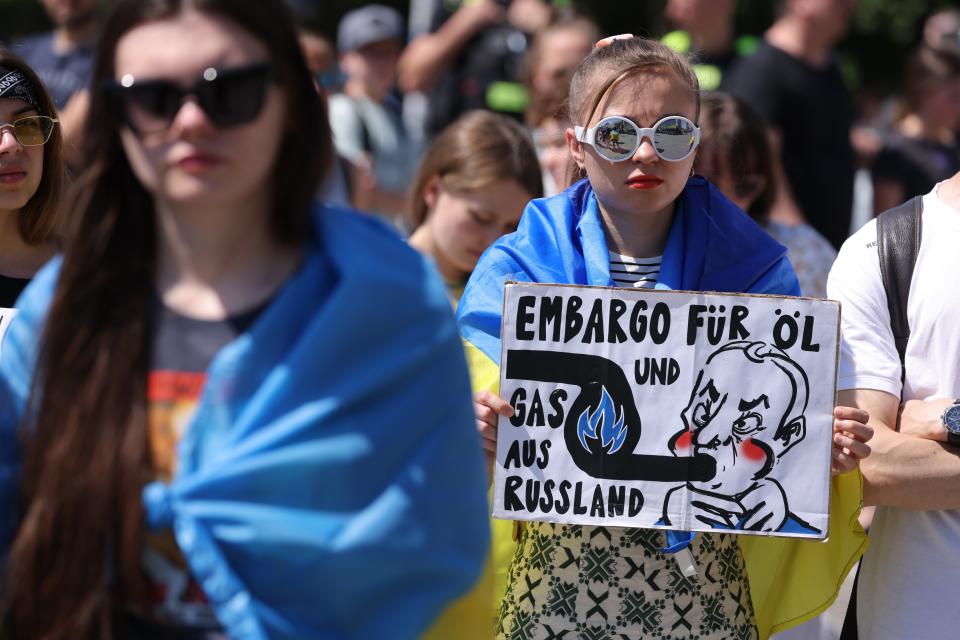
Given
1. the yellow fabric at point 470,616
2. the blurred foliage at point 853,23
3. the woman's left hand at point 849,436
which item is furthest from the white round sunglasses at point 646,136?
the blurred foliage at point 853,23

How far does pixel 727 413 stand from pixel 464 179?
1.80m

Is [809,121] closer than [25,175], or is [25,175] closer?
[25,175]

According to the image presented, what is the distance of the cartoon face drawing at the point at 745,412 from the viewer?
3.04m

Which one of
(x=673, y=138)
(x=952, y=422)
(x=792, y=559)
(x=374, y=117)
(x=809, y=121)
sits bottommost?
(x=792, y=559)

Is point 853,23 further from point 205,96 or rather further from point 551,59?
point 205,96

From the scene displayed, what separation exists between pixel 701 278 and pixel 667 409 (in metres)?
0.37

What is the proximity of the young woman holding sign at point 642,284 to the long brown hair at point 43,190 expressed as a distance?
1195mm

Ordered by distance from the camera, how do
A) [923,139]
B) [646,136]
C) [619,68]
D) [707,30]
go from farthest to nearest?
1. [923,139]
2. [707,30]
3. [619,68]
4. [646,136]

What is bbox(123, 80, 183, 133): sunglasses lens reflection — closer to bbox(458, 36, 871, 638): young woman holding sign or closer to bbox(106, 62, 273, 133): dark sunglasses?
bbox(106, 62, 273, 133): dark sunglasses

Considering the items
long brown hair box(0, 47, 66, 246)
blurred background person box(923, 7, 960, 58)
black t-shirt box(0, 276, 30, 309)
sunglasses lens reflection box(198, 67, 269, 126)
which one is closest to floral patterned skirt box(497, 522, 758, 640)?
sunglasses lens reflection box(198, 67, 269, 126)

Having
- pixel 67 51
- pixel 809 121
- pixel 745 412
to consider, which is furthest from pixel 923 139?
pixel 745 412

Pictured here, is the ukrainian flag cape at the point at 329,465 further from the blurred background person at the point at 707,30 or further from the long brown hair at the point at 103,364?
the blurred background person at the point at 707,30

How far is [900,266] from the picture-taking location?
3373 millimetres

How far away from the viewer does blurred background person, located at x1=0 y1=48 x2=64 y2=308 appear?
360 centimetres
